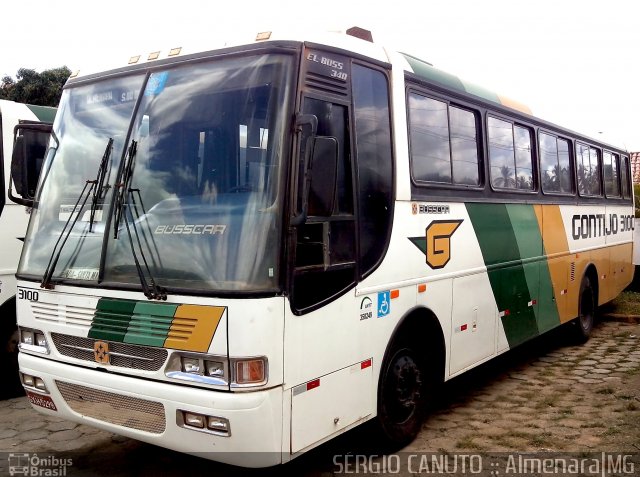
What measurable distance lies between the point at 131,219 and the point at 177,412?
1176 mm

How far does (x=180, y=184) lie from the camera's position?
371 centimetres

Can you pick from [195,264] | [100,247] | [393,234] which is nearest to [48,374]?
[100,247]

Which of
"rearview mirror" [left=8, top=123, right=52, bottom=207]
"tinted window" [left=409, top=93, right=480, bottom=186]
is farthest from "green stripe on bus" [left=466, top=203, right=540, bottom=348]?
"rearview mirror" [left=8, top=123, right=52, bottom=207]

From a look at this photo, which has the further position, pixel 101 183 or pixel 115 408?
pixel 101 183

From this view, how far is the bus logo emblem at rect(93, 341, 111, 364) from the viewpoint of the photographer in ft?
12.2

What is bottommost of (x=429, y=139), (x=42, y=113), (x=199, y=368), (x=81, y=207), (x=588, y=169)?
(x=199, y=368)

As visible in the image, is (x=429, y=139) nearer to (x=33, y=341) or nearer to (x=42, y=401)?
(x=33, y=341)

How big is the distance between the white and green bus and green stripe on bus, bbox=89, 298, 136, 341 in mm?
12

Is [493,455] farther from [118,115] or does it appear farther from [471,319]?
[118,115]

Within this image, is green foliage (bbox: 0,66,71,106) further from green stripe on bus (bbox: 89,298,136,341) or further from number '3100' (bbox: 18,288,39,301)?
green stripe on bus (bbox: 89,298,136,341)

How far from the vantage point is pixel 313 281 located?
365 centimetres

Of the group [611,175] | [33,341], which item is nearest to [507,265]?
[33,341]

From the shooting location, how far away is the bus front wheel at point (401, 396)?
4.47 metres

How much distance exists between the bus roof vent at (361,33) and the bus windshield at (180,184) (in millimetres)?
995
